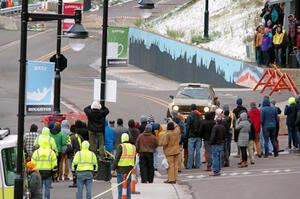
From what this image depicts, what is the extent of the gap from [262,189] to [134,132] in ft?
12.8

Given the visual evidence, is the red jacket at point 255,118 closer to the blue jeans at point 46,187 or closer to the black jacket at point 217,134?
the black jacket at point 217,134

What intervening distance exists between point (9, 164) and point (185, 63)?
3497 cm

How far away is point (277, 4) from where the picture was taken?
147 feet

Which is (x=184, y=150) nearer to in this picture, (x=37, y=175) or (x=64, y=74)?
(x=37, y=175)

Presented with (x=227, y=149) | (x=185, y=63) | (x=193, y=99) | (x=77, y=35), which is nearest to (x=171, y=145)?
(x=227, y=149)

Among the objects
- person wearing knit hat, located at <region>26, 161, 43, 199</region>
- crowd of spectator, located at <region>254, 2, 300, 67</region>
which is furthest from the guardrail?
person wearing knit hat, located at <region>26, 161, 43, 199</region>

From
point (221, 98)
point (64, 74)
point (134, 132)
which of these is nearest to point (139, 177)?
point (134, 132)

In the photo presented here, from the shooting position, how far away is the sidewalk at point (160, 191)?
23.4 metres

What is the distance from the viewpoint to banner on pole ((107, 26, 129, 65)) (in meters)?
27.2

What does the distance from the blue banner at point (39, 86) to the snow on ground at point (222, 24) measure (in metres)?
26.6

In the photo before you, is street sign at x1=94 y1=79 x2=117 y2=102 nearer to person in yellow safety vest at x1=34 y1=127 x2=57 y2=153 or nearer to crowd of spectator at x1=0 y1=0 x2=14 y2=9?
person in yellow safety vest at x1=34 y1=127 x2=57 y2=153

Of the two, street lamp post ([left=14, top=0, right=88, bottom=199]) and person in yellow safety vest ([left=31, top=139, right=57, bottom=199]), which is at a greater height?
street lamp post ([left=14, top=0, right=88, bottom=199])

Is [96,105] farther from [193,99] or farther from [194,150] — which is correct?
[193,99]

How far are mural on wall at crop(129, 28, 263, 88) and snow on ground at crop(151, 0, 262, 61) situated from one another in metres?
1.15
